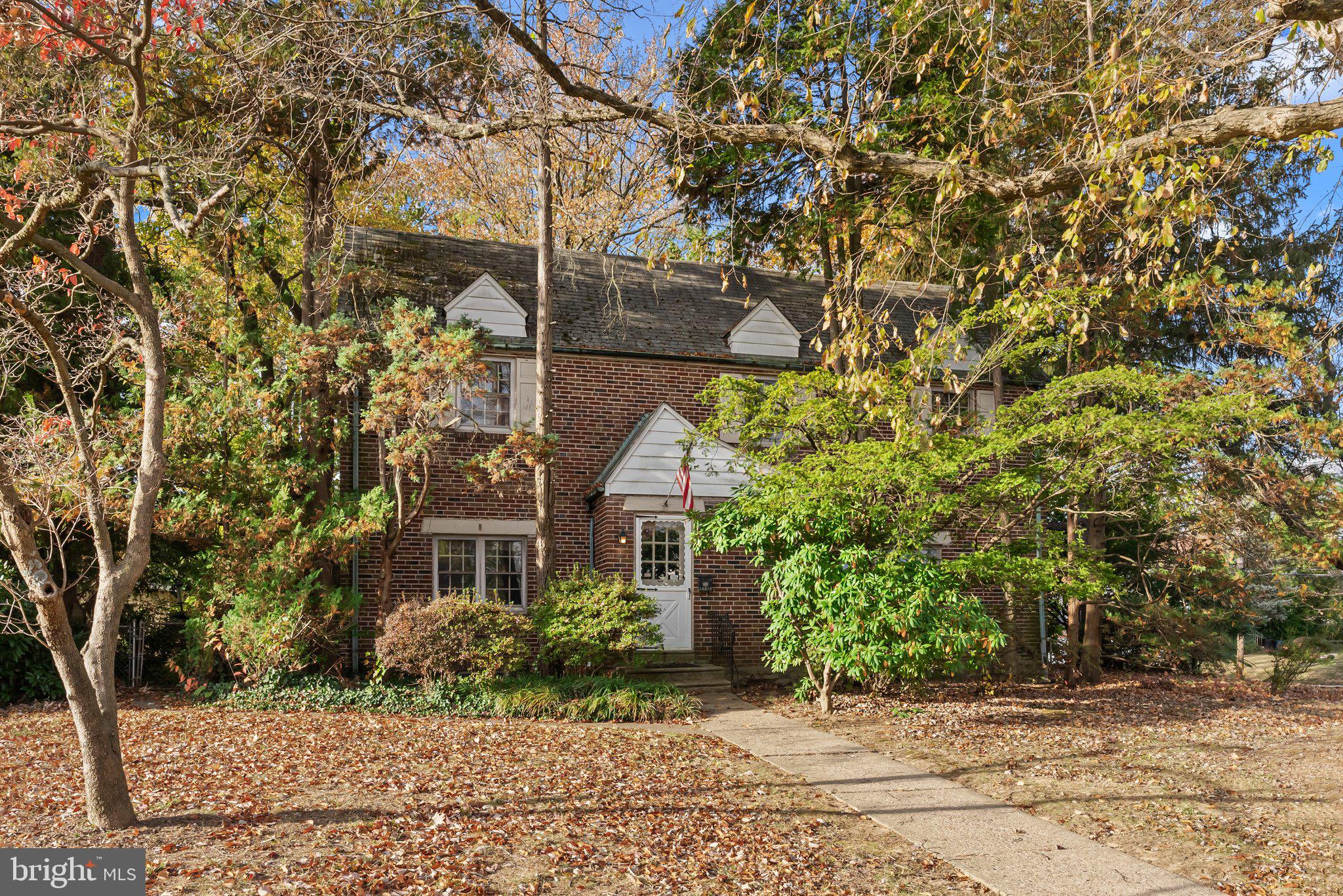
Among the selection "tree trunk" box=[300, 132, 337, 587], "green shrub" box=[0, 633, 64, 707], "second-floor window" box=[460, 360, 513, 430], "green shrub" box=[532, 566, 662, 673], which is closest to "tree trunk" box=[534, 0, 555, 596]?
"green shrub" box=[532, 566, 662, 673]

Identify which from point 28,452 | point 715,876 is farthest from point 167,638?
point 715,876

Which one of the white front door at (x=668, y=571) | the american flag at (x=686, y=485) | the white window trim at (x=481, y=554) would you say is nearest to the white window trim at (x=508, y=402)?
the white window trim at (x=481, y=554)

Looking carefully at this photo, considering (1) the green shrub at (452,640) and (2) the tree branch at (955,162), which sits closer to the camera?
(2) the tree branch at (955,162)

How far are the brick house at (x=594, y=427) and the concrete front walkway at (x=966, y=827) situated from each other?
4.77m

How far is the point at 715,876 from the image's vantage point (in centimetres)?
579

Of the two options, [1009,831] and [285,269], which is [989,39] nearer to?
[1009,831]

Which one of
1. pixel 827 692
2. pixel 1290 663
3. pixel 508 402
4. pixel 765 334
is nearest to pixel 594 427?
pixel 508 402

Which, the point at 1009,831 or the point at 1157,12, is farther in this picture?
the point at 1009,831

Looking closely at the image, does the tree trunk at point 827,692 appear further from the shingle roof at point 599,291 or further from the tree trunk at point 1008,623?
the shingle roof at point 599,291

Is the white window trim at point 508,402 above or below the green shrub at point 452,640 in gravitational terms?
above

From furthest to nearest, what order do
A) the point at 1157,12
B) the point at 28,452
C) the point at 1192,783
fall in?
the point at 1192,783
the point at 28,452
the point at 1157,12

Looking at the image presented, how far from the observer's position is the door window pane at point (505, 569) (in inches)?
587

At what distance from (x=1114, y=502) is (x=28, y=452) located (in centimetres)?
1340

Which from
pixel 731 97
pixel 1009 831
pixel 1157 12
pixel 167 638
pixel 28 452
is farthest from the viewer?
pixel 167 638
